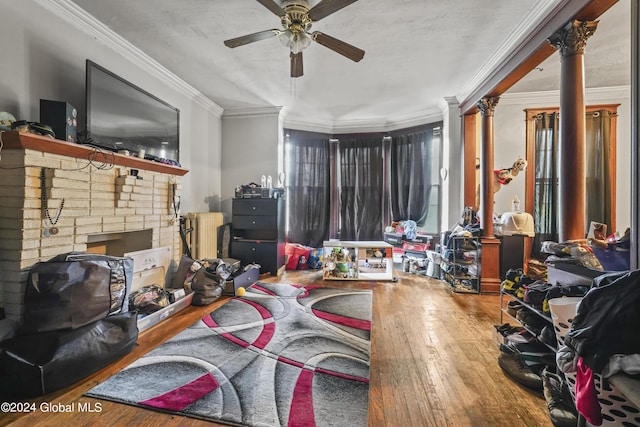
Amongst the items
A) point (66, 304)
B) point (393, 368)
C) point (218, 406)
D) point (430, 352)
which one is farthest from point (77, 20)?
point (430, 352)

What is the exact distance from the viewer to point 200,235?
3.52 m

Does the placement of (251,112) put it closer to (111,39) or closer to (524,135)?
(111,39)

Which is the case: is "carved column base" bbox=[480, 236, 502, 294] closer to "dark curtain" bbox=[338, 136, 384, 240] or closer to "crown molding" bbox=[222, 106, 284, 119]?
"dark curtain" bbox=[338, 136, 384, 240]

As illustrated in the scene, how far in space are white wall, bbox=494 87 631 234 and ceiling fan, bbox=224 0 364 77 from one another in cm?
280

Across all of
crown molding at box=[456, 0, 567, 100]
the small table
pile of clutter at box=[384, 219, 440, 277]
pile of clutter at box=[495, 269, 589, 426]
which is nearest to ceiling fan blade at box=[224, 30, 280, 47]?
crown molding at box=[456, 0, 567, 100]

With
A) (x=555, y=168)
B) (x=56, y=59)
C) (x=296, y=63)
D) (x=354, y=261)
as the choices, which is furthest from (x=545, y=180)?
(x=56, y=59)

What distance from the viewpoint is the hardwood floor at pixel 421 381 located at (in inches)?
50.0

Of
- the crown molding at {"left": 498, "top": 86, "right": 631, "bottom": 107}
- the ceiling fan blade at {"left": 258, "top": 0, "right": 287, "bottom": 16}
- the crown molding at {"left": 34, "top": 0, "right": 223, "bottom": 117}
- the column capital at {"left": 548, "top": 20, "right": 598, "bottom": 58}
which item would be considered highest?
the crown molding at {"left": 34, "top": 0, "right": 223, "bottom": 117}

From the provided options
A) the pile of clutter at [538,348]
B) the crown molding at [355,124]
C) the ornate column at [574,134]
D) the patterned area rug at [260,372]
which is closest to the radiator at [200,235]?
the patterned area rug at [260,372]

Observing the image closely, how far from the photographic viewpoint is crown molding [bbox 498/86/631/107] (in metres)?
3.50

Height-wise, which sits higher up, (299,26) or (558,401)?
(299,26)

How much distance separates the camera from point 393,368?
169cm

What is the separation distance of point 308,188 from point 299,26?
3.09m

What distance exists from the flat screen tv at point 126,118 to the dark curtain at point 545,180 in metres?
4.76
